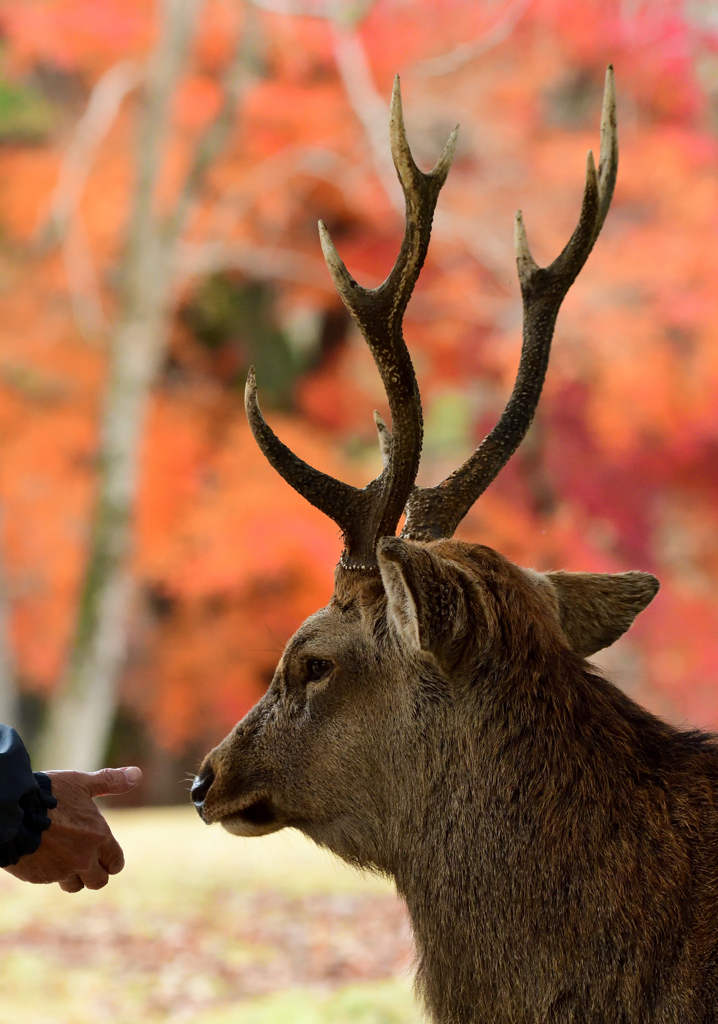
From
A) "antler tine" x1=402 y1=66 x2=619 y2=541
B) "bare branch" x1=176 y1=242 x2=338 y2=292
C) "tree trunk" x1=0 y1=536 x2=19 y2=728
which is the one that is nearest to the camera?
"antler tine" x1=402 y1=66 x2=619 y2=541

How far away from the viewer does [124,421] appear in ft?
24.4

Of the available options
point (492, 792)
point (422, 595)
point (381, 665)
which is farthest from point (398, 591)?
point (492, 792)

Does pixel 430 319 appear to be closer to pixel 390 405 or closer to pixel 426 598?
pixel 390 405

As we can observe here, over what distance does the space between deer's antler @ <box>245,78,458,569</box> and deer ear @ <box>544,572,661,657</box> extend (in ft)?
1.19

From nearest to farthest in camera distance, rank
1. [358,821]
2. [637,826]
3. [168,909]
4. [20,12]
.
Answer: [637,826]
[358,821]
[168,909]
[20,12]

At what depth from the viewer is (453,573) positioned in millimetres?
1679

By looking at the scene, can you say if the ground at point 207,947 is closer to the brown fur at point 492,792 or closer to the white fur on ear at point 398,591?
the brown fur at point 492,792

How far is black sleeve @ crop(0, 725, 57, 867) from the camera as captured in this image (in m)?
1.72

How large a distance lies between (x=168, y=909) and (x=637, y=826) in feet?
12.9

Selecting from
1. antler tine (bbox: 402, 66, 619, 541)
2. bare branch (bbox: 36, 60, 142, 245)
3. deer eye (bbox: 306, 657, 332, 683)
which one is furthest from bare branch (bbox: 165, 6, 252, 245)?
deer eye (bbox: 306, 657, 332, 683)

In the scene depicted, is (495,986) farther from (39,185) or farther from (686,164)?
(39,185)

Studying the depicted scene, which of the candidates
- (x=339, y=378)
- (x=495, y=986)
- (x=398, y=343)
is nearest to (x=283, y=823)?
(x=495, y=986)

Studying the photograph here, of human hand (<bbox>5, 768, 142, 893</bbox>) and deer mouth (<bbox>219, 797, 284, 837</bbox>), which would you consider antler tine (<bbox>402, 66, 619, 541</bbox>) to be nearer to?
deer mouth (<bbox>219, 797, 284, 837</bbox>)

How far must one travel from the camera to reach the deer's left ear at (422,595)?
158cm
